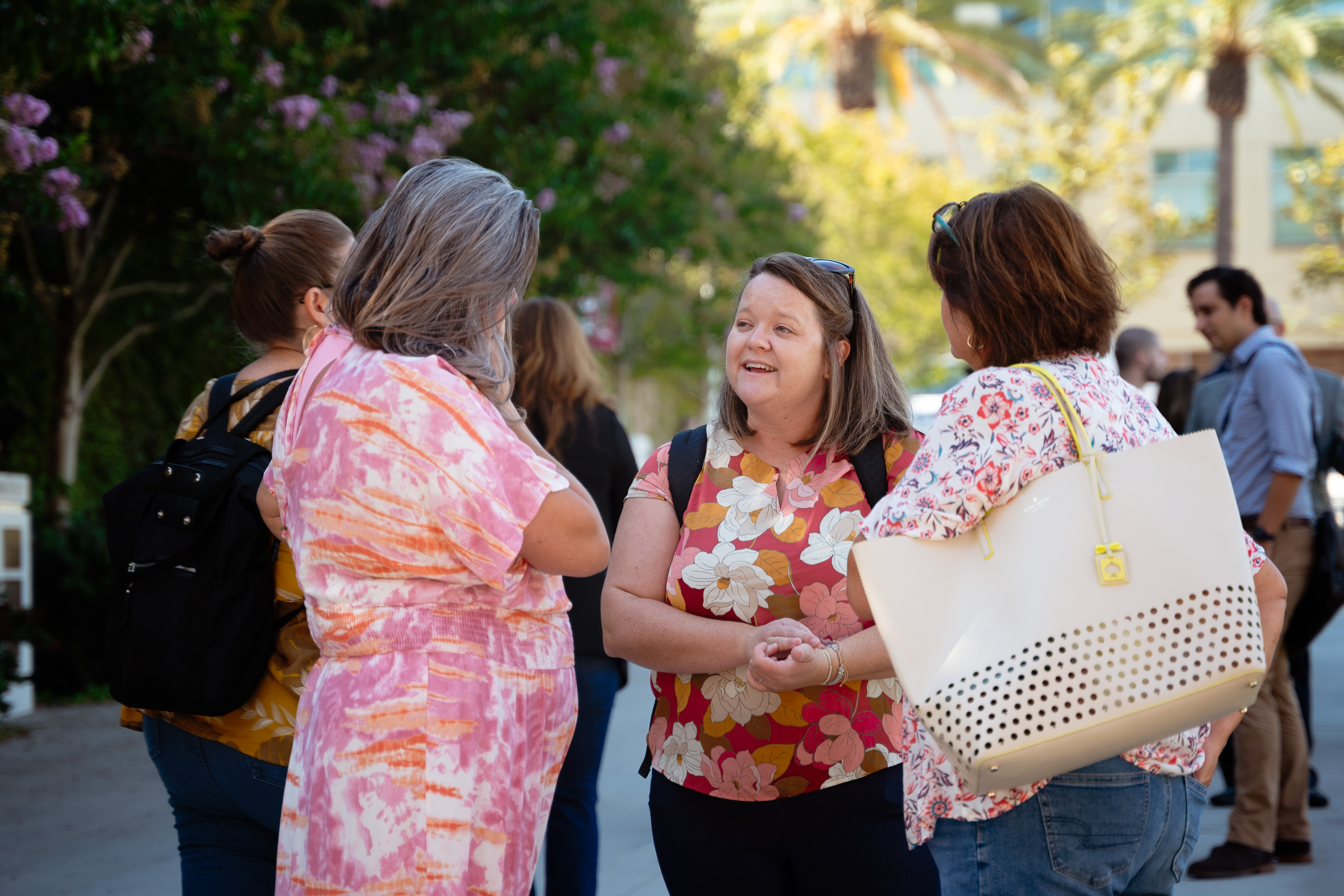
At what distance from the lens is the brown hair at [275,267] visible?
2771mm

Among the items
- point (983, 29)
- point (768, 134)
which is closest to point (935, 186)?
point (983, 29)

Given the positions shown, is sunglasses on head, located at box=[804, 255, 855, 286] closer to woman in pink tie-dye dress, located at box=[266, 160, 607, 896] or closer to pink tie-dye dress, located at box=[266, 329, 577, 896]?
woman in pink tie-dye dress, located at box=[266, 160, 607, 896]

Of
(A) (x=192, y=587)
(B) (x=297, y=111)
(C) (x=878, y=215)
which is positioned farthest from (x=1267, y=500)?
(C) (x=878, y=215)

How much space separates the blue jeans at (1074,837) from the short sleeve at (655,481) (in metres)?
1.03

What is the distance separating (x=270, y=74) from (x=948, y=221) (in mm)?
6144

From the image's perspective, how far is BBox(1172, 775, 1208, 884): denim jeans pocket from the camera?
2.14 m

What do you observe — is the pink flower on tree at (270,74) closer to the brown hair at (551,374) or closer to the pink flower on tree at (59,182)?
the pink flower on tree at (59,182)

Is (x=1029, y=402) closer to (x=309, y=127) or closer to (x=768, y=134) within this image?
(x=309, y=127)

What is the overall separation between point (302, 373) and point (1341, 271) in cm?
2653

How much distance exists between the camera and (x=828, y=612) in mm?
2621

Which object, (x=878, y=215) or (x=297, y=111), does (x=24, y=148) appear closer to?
(x=297, y=111)

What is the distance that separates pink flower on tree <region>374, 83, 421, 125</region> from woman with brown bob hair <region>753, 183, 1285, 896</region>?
22.4 ft

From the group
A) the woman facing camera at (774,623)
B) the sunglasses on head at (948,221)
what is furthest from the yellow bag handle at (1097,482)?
the woman facing camera at (774,623)

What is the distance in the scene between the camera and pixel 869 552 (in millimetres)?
1938
